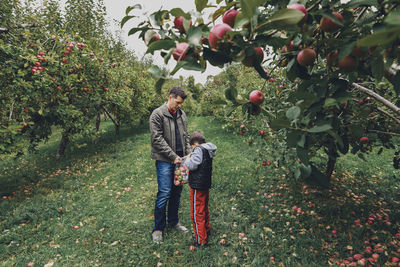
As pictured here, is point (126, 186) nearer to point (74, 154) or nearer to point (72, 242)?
point (72, 242)

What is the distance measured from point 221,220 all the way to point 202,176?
1175 millimetres

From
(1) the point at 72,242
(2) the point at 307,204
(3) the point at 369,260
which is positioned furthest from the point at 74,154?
(3) the point at 369,260

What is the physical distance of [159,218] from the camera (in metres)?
2.81

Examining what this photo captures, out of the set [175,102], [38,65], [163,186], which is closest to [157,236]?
[163,186]

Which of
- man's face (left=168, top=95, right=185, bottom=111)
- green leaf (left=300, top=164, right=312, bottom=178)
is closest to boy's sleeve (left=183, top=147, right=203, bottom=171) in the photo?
man's face (left=168, top=95, right=185, bottom=111)

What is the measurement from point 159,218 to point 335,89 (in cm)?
261

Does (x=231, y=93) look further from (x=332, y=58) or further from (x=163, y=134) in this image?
(x=163, y=134)

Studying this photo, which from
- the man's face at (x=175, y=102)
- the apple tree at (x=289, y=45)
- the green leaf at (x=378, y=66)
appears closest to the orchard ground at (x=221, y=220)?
the man's face at (x=175, y=102)

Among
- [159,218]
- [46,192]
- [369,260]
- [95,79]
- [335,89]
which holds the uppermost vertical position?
[95,79]

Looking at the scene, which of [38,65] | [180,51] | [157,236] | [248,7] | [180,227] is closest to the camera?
[248,7]

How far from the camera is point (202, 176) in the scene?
262 centimetres

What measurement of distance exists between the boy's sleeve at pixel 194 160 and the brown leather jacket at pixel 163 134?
187mm

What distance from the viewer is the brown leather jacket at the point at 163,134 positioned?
8.63 feet

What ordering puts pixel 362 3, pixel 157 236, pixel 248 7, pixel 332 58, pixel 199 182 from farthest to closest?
pixel 157 236 < pixel 199 182 < pixel 332 58 < pixel 362 3 < pixel 248 7
